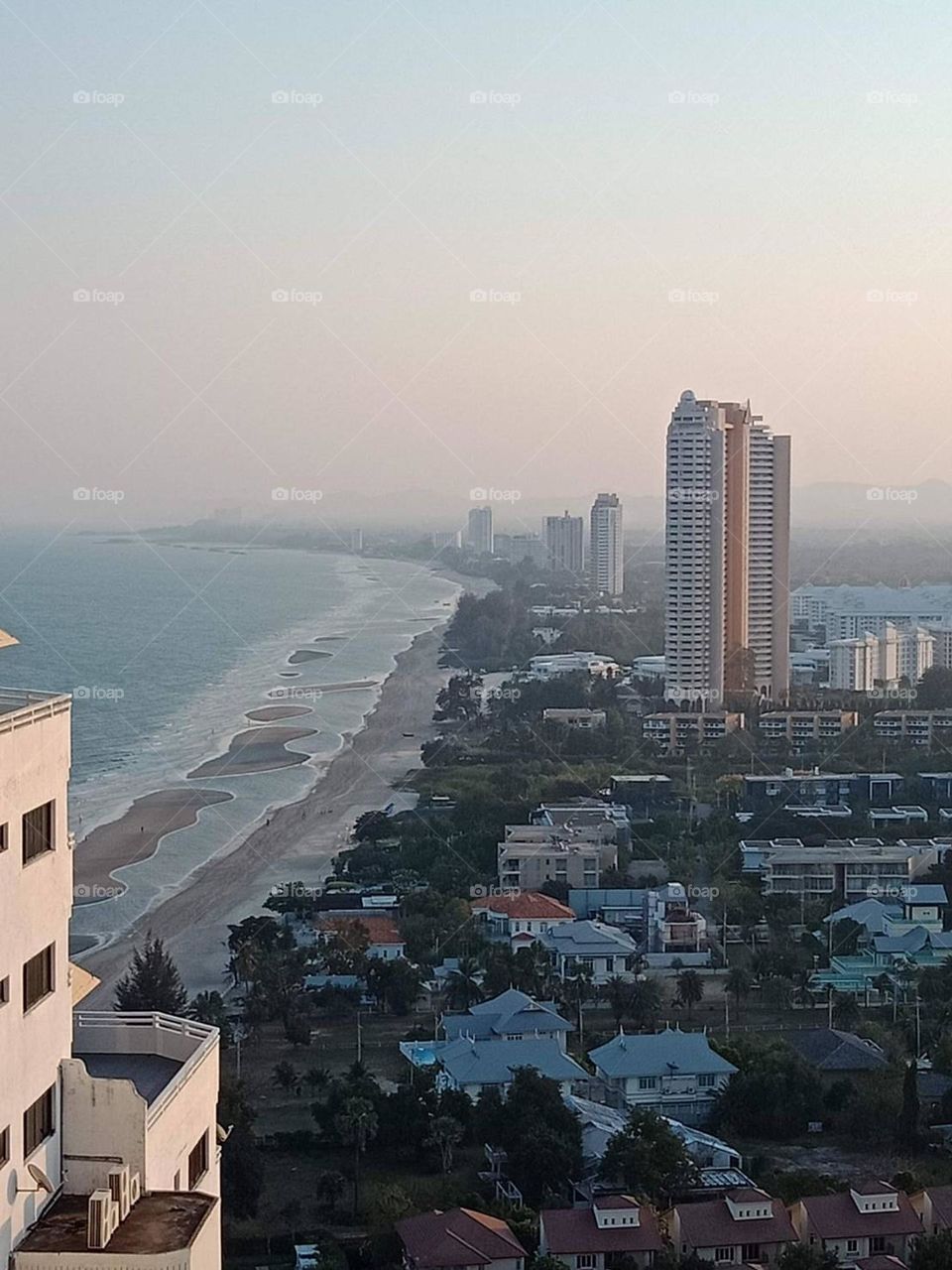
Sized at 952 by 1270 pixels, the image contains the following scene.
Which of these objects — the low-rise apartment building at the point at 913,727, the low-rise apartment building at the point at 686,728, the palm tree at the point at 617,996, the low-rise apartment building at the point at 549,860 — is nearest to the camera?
the palm tree at the point at 617,996

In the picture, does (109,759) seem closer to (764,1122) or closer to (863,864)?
(863,864)

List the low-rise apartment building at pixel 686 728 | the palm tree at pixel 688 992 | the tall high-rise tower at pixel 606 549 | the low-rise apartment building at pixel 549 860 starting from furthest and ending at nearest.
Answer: the tall high-rise tower at pixel 606 549 → the low-rise apartment building at pixel 686 728 → the low-rise apartment building at pixel 549 860 → the palm tree at pixel 688 992

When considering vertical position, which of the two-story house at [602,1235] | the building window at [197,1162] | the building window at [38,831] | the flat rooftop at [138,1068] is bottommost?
the two-story house at [602,1235]

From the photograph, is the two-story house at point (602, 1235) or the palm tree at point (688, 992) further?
the palm tree at point (688, 992)

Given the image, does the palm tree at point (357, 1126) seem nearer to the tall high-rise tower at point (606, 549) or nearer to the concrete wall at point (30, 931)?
the concrete wall at point (30, 931)

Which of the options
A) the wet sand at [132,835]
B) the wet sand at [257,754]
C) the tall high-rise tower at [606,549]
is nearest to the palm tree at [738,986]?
the wet sand at [132,835]

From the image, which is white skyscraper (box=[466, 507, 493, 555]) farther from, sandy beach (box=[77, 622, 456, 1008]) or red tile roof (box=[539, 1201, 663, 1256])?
red tile roof (box=[539, 1201, 663, 1256])

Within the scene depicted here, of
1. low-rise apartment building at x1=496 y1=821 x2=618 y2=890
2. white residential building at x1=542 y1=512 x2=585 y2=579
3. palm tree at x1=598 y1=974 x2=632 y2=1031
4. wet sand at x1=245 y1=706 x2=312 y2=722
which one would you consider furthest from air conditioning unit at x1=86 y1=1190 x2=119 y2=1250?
white residential building at x1=542 y1=512 x2=585 y2=579
